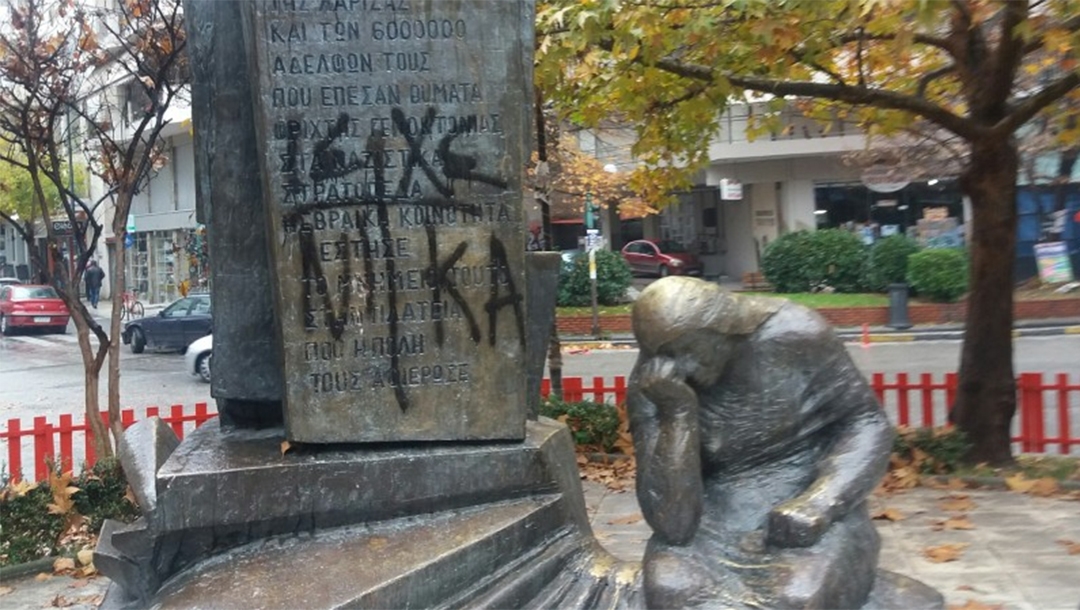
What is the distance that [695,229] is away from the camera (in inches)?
1631

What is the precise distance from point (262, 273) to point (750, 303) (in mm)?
2158

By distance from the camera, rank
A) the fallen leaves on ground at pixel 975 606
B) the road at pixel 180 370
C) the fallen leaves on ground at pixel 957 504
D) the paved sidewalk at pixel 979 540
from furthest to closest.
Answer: the road at pixel 180 370, the fallen leaves on ground at pixel 957 504, the paved sidewalk at pixel 979 540, the fallen leaves on ground at pixel 975 606

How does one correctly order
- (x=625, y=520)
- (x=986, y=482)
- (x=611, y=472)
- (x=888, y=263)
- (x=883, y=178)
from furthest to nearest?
1. (x=883, y=178)
2. (x=888, y=263)
3. (x=611, y=472)
4. (x=986, y=482)
5. (x=625, y=520)

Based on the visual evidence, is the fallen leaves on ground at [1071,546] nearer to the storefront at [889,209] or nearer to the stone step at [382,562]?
the stone step at [382,562]

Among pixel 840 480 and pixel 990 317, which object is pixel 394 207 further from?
pixel 990 317

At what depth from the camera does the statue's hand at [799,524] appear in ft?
13.6

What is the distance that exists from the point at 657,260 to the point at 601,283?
8.86 m

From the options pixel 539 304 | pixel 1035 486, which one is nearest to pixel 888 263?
pixel 1035 486

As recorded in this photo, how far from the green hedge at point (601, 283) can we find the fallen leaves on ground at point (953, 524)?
20.7 m

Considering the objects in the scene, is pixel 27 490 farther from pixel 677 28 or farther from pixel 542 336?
pixel 677 28

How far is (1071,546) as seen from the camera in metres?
7.68

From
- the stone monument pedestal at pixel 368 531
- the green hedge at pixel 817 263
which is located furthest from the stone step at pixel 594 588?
the green hedge at pixel 817 263

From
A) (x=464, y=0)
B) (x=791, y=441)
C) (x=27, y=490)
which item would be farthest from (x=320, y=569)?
(x=27, y=490)

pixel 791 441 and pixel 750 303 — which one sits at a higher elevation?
pixel 750 303
